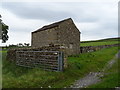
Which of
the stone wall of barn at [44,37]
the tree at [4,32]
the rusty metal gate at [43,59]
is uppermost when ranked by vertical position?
the tree at [4,32]

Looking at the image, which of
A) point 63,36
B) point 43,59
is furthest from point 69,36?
point 43,59

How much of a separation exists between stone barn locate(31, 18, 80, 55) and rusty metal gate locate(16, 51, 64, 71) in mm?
8903

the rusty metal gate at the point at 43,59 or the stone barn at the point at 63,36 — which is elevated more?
the stone barn at the point at 63,36

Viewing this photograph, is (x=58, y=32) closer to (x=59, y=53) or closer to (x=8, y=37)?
(x=59, y=53)

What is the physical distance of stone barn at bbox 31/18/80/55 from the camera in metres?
27.1

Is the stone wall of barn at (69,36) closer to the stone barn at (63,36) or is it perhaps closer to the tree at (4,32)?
the stone barn at (63,36)

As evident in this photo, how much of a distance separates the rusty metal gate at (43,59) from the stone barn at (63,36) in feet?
29.2

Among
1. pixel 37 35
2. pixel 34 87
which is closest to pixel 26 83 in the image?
pixel 34 87

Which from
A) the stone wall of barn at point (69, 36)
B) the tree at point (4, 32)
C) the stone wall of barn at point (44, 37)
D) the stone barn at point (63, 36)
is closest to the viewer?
the stone barn at point (63, 36)

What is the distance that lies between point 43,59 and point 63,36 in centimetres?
1265

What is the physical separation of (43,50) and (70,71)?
3.65 meters

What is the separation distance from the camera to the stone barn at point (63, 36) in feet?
89.0

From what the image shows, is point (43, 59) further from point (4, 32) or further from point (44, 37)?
point (4, 32)

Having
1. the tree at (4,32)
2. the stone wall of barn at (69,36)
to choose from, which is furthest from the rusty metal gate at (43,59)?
the tree at (4,32)
